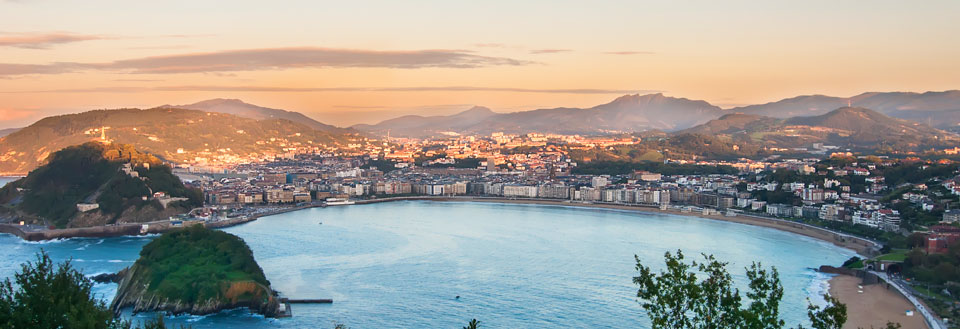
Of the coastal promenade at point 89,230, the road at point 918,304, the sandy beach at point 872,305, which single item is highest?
the coastal promenade at point 89,230

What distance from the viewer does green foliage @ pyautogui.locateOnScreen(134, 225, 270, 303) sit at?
33.4 ft

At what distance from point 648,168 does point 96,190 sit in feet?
59.5

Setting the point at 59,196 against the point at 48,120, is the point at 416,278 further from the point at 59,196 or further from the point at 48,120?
the point at 48,120

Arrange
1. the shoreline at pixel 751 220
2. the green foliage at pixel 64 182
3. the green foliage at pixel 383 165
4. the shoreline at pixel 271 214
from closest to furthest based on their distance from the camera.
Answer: the shoreline at pixel 751 220 < the shoreline at pixel 271 214 < the green foliage at pixel 64 182 < the green foliage at pixel 383 165

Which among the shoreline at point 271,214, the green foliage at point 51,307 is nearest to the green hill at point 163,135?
the shoreline at point 271,214

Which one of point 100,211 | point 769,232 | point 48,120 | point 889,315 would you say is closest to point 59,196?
point 100,211

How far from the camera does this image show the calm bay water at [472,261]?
9.88 m

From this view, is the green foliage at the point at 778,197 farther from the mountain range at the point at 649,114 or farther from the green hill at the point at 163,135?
the mountain range at the point at 649,114

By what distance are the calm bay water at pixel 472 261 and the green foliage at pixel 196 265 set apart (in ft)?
1.30

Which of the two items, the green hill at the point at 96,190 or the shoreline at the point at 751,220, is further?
the green hill at the point at 96,190

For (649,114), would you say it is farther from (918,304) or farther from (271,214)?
(918,304)

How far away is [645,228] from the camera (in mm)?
18391

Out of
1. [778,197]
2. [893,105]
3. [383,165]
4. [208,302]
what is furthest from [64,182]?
Answer: [893,105]

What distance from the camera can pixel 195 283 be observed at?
1031 cm
